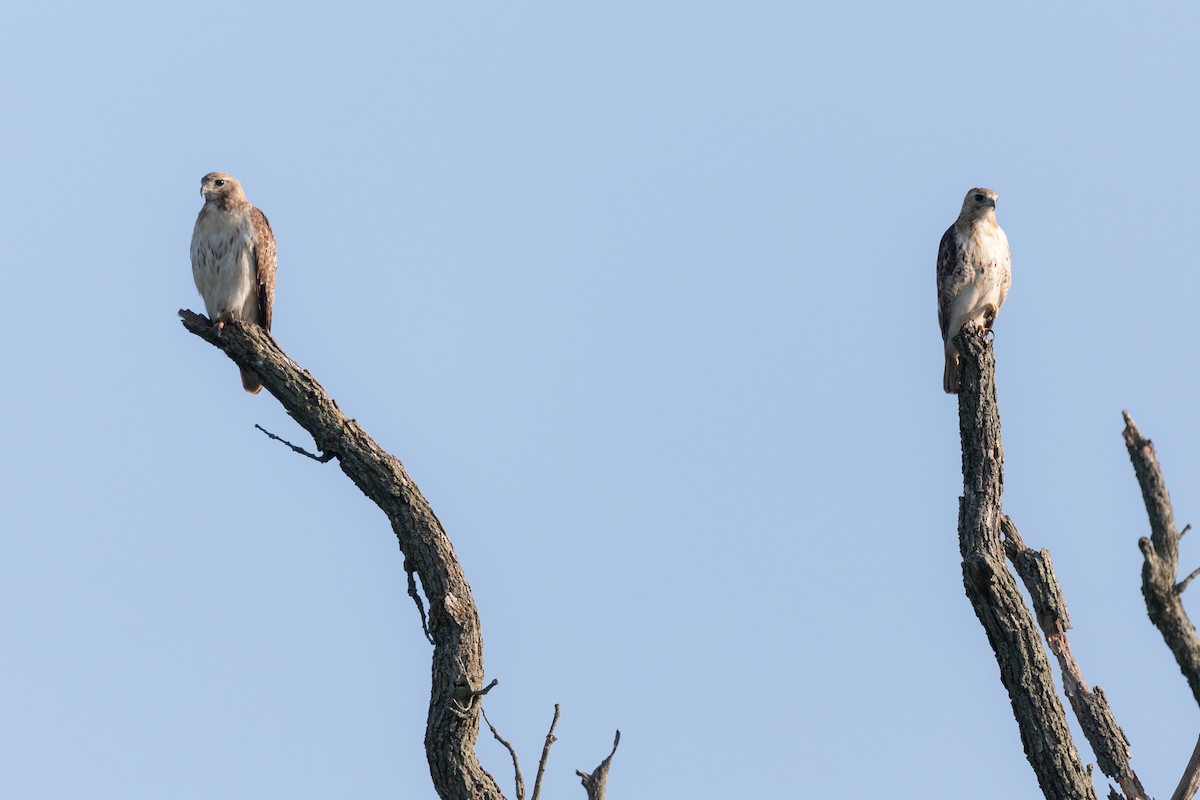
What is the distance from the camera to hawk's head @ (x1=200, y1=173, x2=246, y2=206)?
11.7 m

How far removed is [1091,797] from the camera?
329 inches

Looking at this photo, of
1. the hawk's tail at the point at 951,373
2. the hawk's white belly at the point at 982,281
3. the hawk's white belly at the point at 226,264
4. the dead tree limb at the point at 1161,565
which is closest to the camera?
the dead tree limb at the point at 1161,565

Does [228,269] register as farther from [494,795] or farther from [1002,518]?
[1002,518]

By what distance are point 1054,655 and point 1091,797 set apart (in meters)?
0.80

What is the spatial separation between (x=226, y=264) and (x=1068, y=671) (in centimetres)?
659

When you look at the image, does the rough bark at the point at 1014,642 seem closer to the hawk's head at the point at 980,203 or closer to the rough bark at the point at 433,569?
the rough bark at the point at 433,569

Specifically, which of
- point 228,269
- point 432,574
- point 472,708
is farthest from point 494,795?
point 228,269

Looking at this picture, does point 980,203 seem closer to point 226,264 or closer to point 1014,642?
point 1014,642

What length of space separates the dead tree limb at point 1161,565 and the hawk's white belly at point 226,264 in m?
7.09

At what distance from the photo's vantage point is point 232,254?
37.6 ft

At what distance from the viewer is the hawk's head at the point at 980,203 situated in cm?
1247

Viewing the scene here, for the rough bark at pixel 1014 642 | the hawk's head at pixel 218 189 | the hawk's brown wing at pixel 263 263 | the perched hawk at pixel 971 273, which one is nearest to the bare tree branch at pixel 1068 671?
the rough bark at pixel 1014 642

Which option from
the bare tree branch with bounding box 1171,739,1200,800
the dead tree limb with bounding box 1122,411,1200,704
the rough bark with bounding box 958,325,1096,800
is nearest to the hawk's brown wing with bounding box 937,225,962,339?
the rough bark with bounding box 958,325,1096,800

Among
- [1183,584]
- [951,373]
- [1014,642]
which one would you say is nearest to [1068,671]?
[1014,642]
